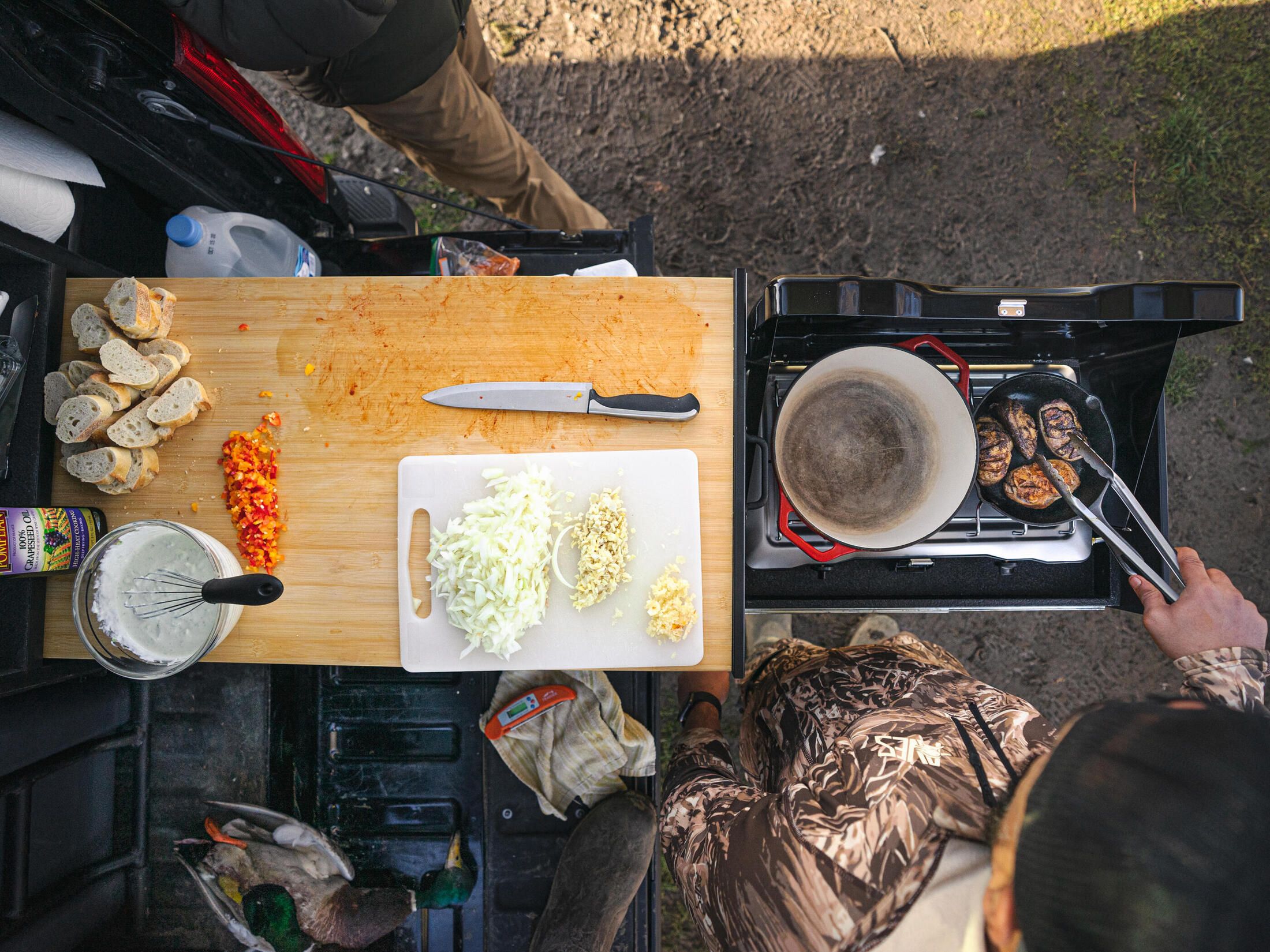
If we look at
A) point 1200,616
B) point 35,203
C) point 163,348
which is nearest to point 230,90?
point 35,203

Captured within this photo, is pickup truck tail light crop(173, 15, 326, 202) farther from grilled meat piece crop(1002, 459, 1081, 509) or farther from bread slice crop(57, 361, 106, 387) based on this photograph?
grilled meat piece crop(1002, 459, 1081, 509)

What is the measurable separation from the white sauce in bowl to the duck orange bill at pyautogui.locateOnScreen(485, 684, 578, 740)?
27.3 inches

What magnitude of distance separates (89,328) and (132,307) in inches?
4.2

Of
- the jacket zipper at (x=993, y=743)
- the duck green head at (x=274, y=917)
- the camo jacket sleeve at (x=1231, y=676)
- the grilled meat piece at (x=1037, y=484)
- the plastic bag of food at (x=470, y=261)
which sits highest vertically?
the plastic bag of food at (x=470, y=261)

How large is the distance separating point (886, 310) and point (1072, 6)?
99.1 inches

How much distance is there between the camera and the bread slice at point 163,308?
1337 millimetres

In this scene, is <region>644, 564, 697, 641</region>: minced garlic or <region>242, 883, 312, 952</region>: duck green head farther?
<region>242, 883, 312, 952</region>: duck green head

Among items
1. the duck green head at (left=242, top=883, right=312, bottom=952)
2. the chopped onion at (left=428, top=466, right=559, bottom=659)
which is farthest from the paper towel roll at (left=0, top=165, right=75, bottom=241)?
the duck green head at (left=242, top=883, right=312, bottom=952)

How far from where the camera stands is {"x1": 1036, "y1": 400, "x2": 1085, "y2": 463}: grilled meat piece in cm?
132

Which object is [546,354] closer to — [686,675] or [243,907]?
[686,675]

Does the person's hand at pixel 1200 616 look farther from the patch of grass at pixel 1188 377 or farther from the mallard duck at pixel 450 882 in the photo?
the mallard duck at pixel 450 882

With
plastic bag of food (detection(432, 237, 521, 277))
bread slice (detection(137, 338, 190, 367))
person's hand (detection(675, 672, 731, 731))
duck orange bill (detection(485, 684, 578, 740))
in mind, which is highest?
plastic bag of food (detection(432, 237, 521, 277))

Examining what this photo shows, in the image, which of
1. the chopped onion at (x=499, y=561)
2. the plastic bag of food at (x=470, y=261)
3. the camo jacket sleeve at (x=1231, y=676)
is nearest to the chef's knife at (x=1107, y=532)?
the camo jacket sleeve at (x=1231, y=676)

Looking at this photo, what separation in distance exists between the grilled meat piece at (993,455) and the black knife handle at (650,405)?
0.61m
